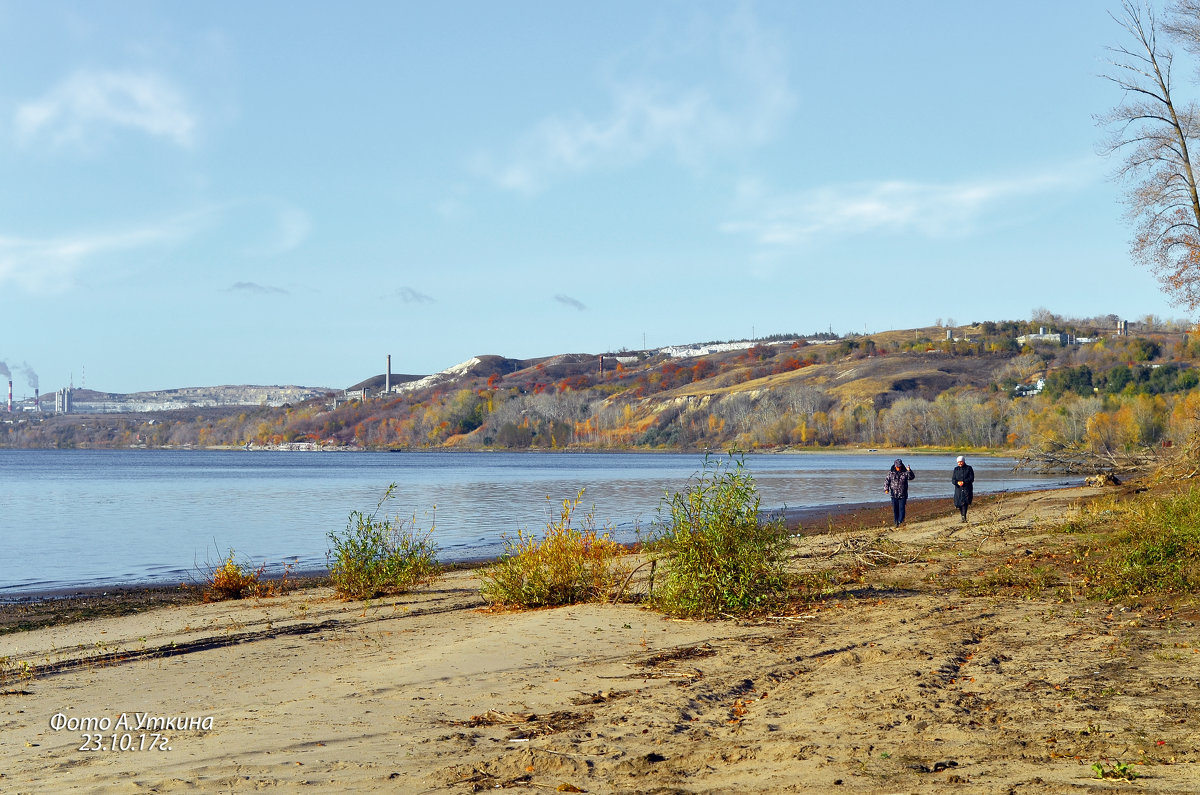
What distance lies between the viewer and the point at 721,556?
12320mm

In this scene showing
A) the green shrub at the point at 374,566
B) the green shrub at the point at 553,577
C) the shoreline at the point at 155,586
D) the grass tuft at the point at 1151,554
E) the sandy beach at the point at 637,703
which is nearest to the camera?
the sandy beach at the point at 637,703

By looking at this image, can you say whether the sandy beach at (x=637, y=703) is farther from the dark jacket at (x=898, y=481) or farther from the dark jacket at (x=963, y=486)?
the dark jacket at (x=963, y=486)

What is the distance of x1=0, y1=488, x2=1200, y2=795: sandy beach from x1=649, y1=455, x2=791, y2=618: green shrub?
47 cm

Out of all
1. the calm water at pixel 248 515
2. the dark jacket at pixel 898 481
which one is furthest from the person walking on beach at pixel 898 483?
the calm water at pixel 248 515

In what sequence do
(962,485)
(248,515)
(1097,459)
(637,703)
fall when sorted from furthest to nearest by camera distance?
(248,515), (1097,459), (962,485), (637,703)

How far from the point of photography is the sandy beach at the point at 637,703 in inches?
243

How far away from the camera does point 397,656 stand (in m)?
10.7

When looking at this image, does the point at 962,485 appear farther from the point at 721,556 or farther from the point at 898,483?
the point at 721,556

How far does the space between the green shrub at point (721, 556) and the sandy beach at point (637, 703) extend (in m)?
0.47

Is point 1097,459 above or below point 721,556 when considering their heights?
above

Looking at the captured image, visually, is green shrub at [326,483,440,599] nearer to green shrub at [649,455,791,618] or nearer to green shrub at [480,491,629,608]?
green shrub at [480,491,629,608]

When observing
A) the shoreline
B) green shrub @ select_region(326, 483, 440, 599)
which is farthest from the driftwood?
green shrub @ select_region(326, 483, 440, 599)

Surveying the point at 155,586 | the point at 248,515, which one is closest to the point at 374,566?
the point at 155,586

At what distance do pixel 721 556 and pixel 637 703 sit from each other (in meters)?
4.58
